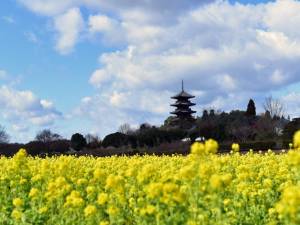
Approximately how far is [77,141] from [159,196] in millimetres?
43551

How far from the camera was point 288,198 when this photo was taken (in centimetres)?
426

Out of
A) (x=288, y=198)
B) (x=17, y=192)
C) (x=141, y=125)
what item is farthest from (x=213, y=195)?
(x=141, y=125)

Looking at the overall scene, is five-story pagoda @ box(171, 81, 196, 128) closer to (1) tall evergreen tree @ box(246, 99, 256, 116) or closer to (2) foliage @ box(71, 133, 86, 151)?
(1) tall evergreen tree @ box(246, 99, 256, 116)

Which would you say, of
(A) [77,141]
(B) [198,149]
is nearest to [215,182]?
(B) [198,149]

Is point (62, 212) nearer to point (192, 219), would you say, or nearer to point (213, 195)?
point (192, 219)

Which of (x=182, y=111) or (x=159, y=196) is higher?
(x=182, y=111)

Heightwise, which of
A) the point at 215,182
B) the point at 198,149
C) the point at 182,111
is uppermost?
the point at 182,111

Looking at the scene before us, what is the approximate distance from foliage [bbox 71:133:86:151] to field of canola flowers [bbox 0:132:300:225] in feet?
118

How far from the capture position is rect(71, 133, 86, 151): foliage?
47719mm

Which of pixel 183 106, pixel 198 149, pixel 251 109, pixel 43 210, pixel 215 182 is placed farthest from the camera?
pixel 183 106

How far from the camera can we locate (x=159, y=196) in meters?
5.23

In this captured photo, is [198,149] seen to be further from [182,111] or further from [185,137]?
[182,111]

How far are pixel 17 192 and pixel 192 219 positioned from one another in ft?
13.5

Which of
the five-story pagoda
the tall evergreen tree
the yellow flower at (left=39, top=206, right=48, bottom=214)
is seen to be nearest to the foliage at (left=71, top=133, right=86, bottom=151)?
the tall evergreen tree
